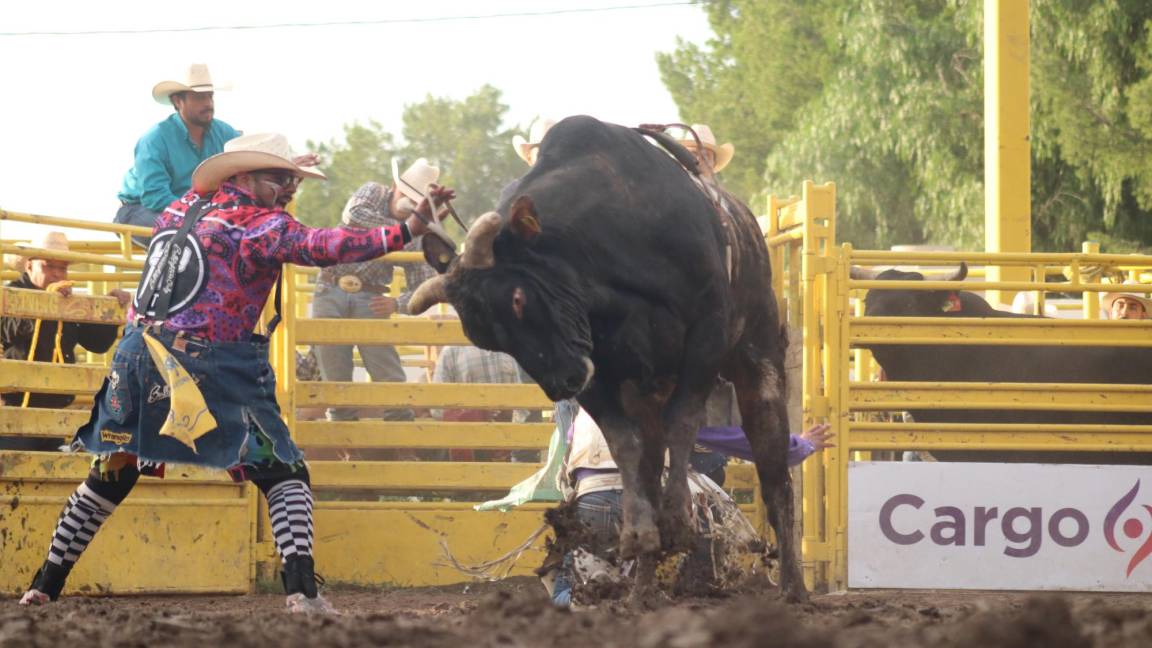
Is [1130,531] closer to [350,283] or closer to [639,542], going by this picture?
[639,542]

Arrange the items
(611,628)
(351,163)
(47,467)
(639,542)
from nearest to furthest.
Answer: (611,628)
(639,542)
(47,467)
(351,163)

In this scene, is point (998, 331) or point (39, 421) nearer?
point (39, 421)

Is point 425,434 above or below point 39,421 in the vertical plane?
below

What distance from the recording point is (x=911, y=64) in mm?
22828

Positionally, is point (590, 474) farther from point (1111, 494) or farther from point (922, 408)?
point (1111, 494)

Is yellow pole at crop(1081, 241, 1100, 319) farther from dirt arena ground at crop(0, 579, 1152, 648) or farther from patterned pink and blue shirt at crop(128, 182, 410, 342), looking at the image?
patterned pink and blue shirt at crop(128, 182, 410, 342)

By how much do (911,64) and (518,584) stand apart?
52.8 feet

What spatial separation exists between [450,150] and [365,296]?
2425 inches

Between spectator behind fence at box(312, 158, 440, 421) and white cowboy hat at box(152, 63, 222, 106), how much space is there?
103 cm

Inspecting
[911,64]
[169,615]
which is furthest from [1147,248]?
[169,615]

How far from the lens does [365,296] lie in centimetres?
951

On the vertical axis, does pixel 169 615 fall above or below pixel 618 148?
below

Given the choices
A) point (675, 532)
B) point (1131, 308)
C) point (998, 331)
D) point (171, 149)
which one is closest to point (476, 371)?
point (171, 149)

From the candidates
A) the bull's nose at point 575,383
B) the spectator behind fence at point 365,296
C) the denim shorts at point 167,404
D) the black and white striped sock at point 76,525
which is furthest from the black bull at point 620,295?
the spectator behind fence at point 365,296
